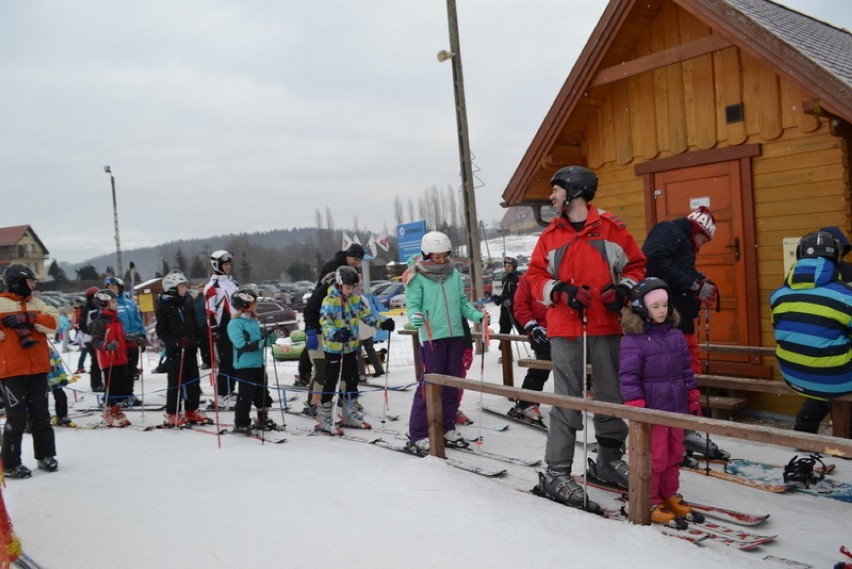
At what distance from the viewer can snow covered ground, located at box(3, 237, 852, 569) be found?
3.49 meters

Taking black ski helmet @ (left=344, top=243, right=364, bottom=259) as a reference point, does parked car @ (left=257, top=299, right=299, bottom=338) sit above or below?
below

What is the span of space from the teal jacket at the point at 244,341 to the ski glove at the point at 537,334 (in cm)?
318

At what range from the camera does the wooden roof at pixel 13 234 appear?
6750 cm

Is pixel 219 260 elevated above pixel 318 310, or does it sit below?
above

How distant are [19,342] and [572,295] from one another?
4920 millimetres

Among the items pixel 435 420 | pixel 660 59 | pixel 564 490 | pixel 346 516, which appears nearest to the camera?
pixel 346 516

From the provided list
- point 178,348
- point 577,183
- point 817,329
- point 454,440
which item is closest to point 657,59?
point 577,183

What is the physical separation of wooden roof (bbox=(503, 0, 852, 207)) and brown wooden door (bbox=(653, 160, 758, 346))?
1341mm

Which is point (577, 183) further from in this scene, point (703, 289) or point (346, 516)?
point (346, 516)

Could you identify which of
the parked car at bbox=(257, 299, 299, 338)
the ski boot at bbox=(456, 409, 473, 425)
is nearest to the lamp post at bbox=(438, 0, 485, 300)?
the ski boot at bbox=(456, 409, 473, 425)

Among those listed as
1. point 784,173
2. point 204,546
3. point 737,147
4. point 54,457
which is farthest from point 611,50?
point 54,457

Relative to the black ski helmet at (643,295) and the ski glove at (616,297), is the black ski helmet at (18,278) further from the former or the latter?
the black ski helmet at (643,295)

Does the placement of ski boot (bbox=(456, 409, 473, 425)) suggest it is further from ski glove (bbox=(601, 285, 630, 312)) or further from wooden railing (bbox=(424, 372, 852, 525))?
ski glove (bbox=(601, 285, 630, 312))

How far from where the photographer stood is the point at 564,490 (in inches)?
170
